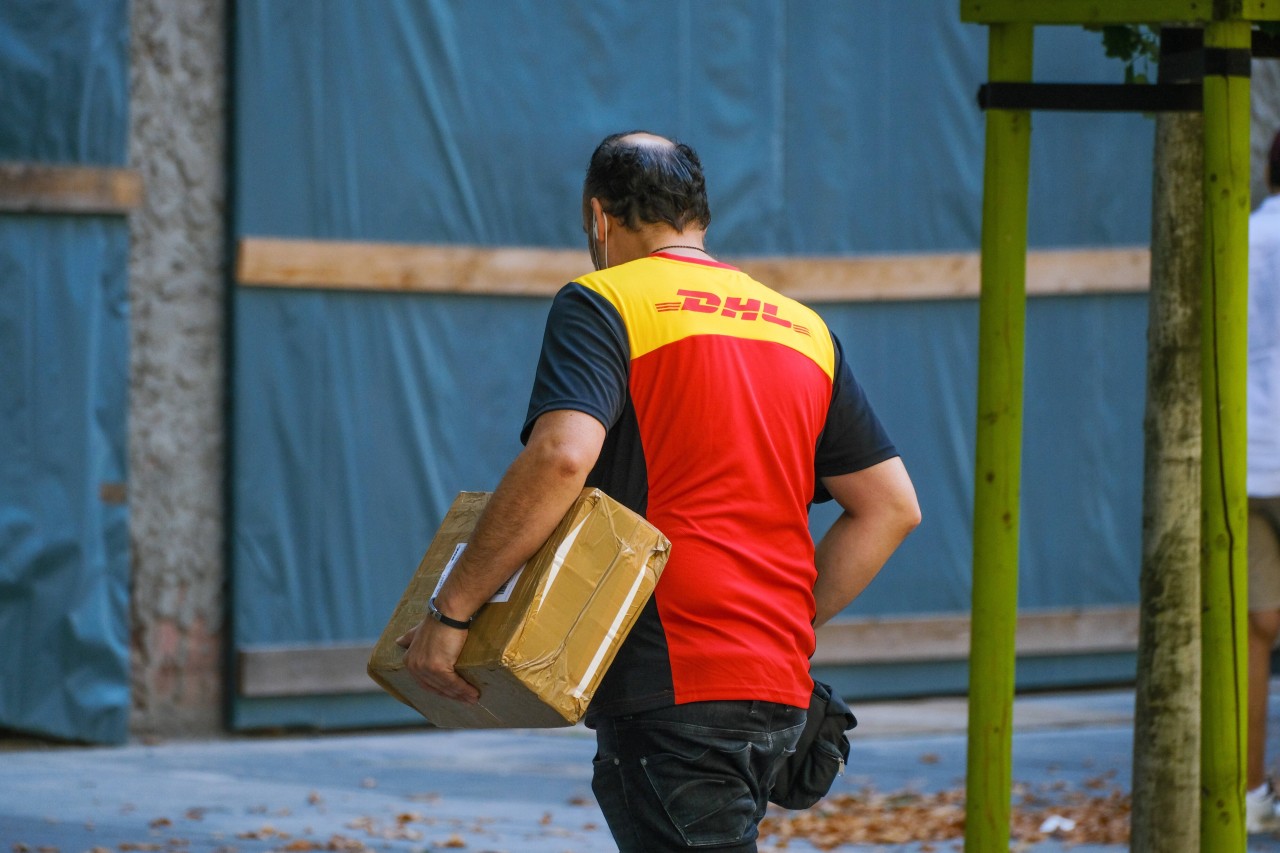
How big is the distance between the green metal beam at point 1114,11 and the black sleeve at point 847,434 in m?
0.94

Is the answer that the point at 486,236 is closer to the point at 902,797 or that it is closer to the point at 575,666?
the point at 902,797

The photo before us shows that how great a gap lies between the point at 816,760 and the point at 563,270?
4.75 metres

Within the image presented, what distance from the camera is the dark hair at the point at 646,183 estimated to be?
9.82ft

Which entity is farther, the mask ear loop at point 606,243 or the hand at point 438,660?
the mask ear loop at point 606,243

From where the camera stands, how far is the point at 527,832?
5.62 meters

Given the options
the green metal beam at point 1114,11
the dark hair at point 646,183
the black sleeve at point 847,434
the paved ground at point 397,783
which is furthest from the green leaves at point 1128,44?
the paved ground at point 397,783

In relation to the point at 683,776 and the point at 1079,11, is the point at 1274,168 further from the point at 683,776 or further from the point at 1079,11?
the point at 683,776

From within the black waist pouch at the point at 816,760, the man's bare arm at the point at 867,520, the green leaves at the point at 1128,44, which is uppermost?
the green leaves at the point at 1128,44

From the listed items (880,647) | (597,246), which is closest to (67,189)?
(880,647)

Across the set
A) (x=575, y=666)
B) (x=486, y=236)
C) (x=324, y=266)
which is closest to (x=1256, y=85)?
(x=486, y=236)

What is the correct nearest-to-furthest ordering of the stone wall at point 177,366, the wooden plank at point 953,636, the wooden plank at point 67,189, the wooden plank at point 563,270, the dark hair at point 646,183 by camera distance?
the dark hair at point 646,183, the wooden plank at point 67,189, the stone wall at point 177,366, the wooden plank at point 563,270, the wooden plank at point 953,636

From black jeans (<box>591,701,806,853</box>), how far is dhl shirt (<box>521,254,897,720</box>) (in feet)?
0.12

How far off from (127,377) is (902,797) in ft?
11.4

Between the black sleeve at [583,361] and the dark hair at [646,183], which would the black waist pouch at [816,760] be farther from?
the dark hair at [646,183]
